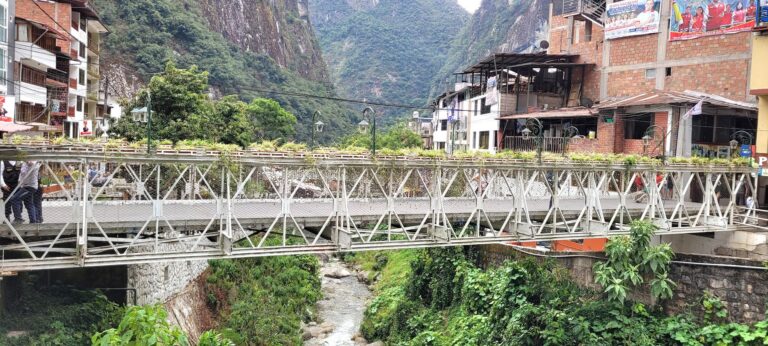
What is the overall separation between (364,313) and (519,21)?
76517mm

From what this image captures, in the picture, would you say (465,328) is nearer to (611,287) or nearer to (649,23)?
(611,287)

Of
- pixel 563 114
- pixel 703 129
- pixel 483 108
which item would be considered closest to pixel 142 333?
pixel 563 114

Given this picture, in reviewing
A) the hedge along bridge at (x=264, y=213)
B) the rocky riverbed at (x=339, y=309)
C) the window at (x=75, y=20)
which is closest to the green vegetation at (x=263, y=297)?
the rocky riverbed at (x=339, y=309)

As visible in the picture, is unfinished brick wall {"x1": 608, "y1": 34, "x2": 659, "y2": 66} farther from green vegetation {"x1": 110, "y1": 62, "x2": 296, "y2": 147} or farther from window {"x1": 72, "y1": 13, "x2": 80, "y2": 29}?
window {"x1": 72, "y1": 13, "x2": 80, "y2": 29}

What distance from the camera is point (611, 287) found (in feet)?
57.7

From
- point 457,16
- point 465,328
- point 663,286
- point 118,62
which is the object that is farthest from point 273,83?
point 457,16

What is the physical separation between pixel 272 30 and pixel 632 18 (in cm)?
6558

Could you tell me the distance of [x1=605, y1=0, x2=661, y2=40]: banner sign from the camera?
3312 centimetres

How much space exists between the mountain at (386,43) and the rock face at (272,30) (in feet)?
43.4

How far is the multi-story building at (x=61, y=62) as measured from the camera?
28781 mm

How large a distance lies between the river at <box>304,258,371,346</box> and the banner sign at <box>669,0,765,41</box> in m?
22.2

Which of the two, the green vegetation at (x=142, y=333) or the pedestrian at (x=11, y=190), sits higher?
the pedestrian at (x=11, y=190)

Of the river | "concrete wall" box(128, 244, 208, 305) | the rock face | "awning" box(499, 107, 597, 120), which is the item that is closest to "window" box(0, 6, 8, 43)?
"concrete wall" box(128, 244, 208, 305)

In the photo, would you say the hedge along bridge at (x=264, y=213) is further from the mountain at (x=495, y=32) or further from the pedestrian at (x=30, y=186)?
the mountain at (x=495, y=32)
